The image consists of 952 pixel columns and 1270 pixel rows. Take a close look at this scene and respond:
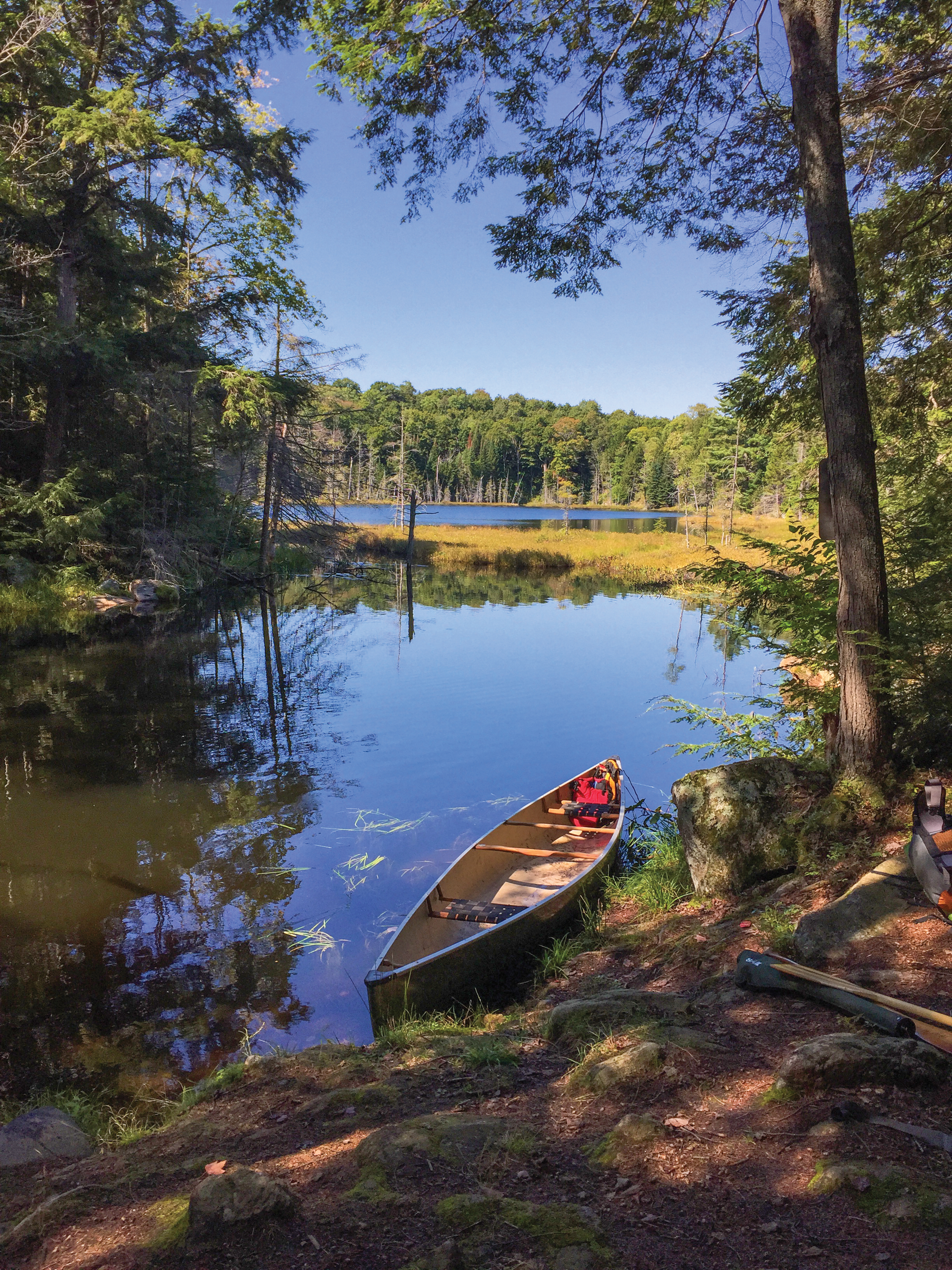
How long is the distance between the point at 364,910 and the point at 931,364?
8063 mm

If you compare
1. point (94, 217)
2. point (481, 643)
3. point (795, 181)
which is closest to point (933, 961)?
point (795, 181)

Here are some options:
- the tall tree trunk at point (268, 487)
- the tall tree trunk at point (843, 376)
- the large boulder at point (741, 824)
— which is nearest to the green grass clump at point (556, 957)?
the large boulder at point (741, 824)

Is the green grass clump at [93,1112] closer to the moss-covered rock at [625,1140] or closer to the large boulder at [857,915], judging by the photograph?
the moss-covered rock at [625,1140]

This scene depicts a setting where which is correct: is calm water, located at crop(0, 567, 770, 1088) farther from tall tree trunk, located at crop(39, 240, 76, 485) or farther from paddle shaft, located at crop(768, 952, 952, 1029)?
tall tree trunk, located at crop(39, 240, 76, 485)

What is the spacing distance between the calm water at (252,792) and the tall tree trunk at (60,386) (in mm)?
5360

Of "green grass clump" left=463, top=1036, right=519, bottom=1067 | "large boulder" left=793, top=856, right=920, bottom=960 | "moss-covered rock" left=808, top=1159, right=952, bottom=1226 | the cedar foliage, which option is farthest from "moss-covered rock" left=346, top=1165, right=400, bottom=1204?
the cedar foliage

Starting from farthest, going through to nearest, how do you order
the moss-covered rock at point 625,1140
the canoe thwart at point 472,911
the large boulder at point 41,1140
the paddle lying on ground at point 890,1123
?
the canoe thwart at point 472,911, the large boulder at point 41,1140, the moss-covered rock at point 625,1140, the paddle lying on ground at point 890,1123

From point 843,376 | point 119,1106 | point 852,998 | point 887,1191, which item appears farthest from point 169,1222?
point 843,376

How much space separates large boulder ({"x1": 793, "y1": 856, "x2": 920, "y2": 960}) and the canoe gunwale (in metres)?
2.21

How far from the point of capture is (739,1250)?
Answer: 7.49ft

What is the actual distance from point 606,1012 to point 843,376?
15.4 feet

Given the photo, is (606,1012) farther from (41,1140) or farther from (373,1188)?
(41,1140)

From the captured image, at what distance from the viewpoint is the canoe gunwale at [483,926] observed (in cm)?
529

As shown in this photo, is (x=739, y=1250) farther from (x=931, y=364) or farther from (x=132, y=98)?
(x=132, y=98)
